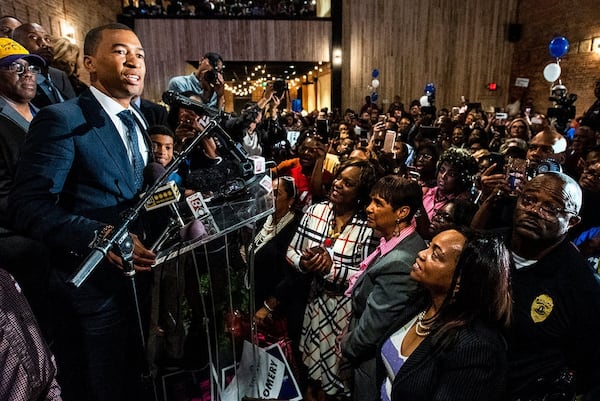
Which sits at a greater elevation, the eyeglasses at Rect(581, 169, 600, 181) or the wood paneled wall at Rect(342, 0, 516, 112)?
the wood paneled wall at Rect(342, 0, 516, 112)

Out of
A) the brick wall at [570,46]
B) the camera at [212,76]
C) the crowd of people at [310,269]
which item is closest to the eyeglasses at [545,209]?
the crowd of people at [310,269]

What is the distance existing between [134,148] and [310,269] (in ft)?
3.14

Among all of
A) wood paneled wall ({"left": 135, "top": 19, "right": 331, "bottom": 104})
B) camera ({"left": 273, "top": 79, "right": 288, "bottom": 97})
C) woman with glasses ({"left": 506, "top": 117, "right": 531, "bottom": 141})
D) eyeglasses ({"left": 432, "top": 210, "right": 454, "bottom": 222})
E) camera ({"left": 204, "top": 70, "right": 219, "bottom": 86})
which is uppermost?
wood paneled wall ({"left": 135, "top": 19, "right": 331, "bottom": 104})

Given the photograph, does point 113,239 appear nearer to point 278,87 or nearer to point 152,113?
point 152,113

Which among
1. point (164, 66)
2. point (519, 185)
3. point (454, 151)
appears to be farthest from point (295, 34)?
point (519, 185)

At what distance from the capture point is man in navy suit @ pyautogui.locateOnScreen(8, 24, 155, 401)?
3.77 ft

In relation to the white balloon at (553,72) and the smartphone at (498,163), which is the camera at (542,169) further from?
the white balloon at (553,72)

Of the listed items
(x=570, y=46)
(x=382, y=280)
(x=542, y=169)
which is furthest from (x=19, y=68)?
(x=570, y=46)

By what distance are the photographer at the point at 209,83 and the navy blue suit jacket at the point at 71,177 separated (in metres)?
1.69

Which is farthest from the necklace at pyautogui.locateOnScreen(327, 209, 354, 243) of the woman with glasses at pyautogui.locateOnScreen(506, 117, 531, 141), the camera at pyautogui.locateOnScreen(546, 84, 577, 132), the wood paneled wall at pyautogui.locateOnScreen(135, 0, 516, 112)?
the wood paneled wall at pyautogui.locateOnScreen(135, 0, 516, 112)

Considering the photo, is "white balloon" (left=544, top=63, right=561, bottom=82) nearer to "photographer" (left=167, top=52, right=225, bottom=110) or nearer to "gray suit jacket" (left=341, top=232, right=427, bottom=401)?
"photographer" (left=167, top=52, right=225, bottom=110)

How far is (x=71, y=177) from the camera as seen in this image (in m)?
1.28

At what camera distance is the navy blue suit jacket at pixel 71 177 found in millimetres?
1141

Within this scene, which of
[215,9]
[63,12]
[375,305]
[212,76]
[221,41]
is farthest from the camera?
[215,9]
